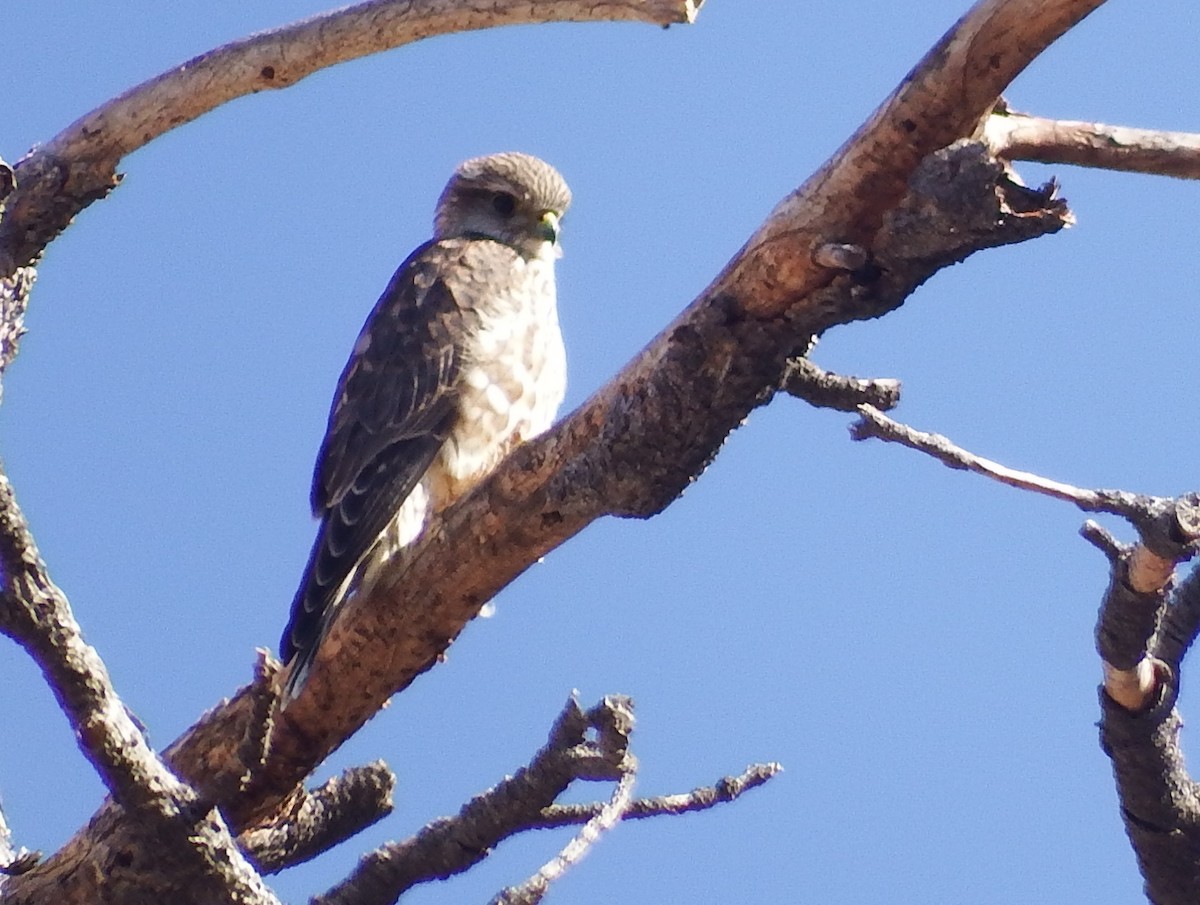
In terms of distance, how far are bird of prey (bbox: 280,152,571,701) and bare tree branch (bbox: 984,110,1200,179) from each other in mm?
1820

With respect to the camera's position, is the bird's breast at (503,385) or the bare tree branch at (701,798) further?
the bird's breast at (503,385)

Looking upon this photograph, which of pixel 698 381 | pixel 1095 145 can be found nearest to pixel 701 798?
pixel 698 381

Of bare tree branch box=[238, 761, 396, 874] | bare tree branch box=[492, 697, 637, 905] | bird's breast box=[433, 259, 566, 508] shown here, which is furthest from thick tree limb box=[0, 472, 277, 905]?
bird's breast box=[433, 259, 566, 508]

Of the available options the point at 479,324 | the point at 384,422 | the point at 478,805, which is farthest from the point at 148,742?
the point at 479,324

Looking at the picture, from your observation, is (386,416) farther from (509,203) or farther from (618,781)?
(618,781)

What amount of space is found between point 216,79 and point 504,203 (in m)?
1.90

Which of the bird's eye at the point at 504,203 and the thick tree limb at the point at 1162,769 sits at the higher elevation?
the bird's eye at the point at 504,203

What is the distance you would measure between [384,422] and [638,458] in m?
1.58

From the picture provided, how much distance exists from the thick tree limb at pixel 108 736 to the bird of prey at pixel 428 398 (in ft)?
3.62

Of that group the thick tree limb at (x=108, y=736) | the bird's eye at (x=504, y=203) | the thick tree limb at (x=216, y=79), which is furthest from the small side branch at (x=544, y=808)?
the bird's eye at (x=504, y=203)

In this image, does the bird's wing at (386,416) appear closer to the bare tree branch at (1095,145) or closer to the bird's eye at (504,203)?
the bird's eye at (504,203)

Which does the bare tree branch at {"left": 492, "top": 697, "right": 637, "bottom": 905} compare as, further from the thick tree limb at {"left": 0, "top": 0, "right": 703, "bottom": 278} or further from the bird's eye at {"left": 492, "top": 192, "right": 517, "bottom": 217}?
the bird's eye at {"left": 492, "top": 192, "right": 517, "bottom": 217}

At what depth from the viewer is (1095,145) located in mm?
2859

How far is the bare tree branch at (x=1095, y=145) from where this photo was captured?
9.23 feet
